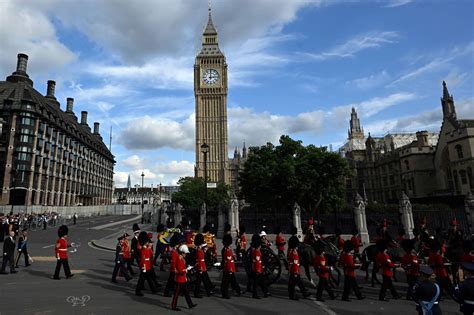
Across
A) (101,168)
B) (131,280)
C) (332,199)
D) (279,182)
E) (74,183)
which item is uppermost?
(101,168)

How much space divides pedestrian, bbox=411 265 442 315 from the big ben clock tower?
272ft

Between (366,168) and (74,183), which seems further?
(74,183)

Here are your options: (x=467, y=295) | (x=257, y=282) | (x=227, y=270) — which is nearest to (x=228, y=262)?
(x=227, y=270)

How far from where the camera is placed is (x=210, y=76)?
92.9 metres

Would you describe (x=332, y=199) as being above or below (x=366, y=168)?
below

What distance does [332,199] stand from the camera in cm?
3131

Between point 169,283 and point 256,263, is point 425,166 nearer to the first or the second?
point 256,263

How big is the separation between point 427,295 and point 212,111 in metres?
89.1

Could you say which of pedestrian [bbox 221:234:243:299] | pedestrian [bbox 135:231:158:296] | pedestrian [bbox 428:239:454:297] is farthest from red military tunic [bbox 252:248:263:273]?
pedestrian [bbox 428:239:454:297]

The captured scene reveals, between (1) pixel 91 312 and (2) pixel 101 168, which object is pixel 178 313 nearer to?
(1) pixel 91 312

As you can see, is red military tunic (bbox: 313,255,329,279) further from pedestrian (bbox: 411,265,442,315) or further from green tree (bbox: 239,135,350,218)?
green tree (bbox: 239,135,350,218)

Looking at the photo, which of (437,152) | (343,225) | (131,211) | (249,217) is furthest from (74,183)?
(437,152)

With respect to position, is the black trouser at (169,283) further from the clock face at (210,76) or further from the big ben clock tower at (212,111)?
the clock face at (210,76)

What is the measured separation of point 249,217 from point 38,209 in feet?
139
